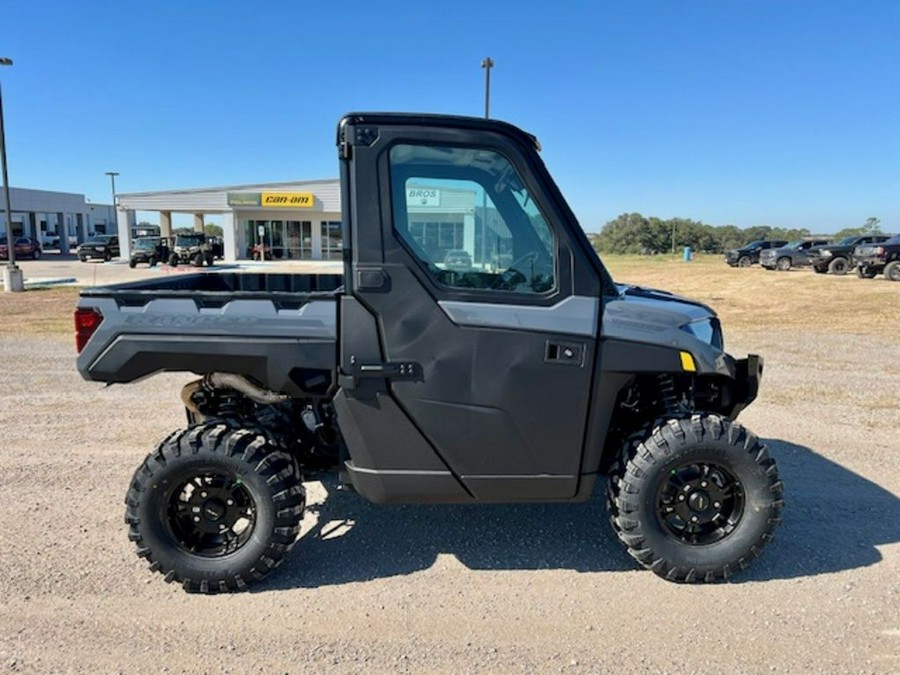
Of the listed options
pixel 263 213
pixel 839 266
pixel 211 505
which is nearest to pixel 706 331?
pixel 211 505

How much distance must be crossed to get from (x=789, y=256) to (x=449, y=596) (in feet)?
109

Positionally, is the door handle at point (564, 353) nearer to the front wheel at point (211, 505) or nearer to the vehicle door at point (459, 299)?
the vehicle door at point (459, 299)

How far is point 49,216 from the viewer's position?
6600cm

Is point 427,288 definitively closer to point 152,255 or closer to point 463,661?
point 463,661

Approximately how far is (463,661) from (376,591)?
2.27 ft

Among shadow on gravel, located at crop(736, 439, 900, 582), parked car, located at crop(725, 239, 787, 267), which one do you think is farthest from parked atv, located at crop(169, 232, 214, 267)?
shadow on gravel, located at crop(736, 439, 900, 582)

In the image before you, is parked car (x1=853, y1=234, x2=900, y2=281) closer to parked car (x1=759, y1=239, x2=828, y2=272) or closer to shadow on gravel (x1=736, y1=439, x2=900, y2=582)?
parked car (x1=759, y1=239, x2=828, y2=272)

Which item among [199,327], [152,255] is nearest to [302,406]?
[199,327]

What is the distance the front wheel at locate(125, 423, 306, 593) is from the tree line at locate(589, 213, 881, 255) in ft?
247

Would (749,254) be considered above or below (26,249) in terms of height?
above

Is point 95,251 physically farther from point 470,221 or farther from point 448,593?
point 448,593

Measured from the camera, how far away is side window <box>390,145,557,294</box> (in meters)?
3.03

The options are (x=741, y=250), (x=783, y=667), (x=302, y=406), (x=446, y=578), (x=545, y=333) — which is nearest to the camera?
(x=783, y=667)

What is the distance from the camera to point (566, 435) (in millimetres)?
3168
